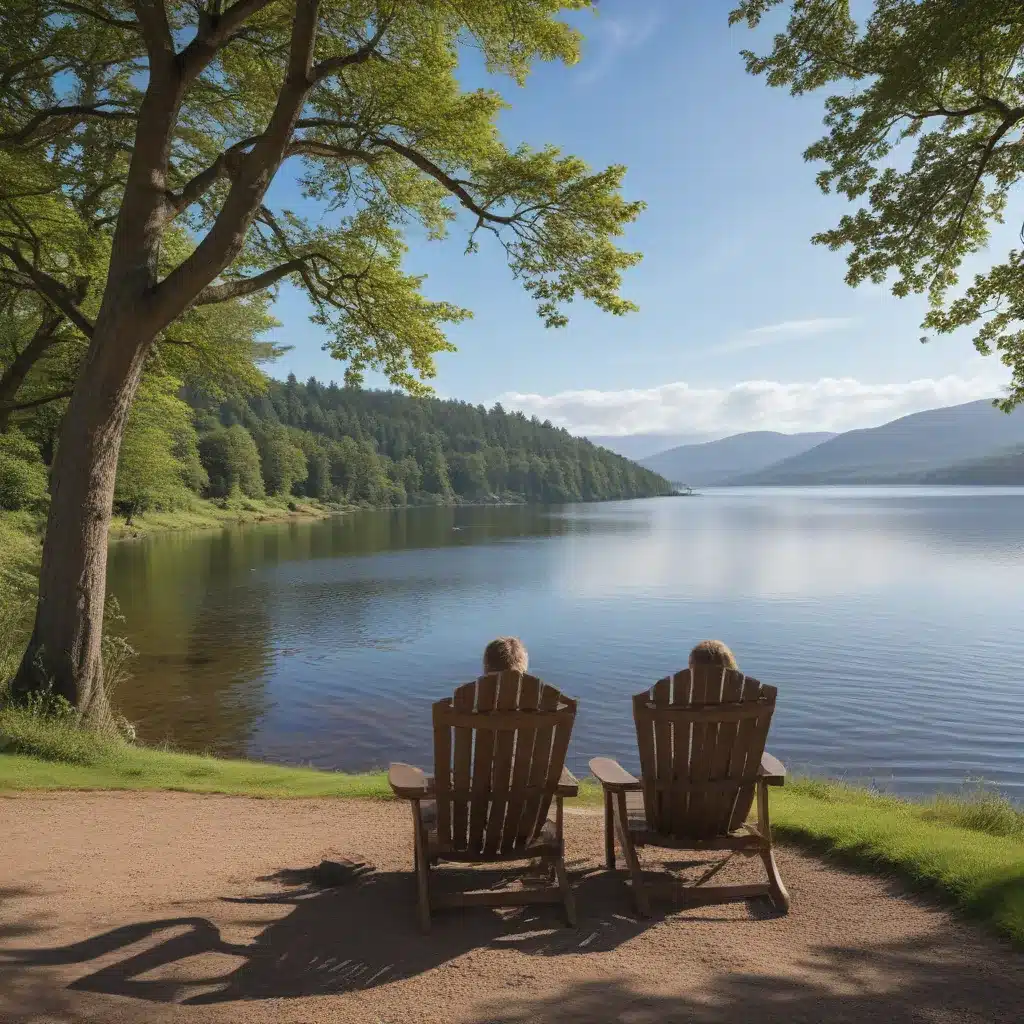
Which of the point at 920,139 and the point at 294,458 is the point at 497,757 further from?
the point at 294,458

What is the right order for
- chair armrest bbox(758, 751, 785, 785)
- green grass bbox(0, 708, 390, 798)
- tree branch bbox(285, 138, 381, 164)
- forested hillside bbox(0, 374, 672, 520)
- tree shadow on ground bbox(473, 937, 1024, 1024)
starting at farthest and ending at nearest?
forested hillside bbox(0, 374, 672, 520) < tree branch bbox(285, 138, 381, 164) < green grass bbox(0, 708, 390, 798) < chair armrest bbox(758, 751, 785, 785) < tree shadow on ground bbox(473, 937, 1024, 1024)

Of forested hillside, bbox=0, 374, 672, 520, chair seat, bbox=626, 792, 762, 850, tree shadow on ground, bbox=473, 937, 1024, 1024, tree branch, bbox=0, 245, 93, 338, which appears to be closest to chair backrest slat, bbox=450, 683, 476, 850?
chair seat, bbox=626, 792, 762, 850

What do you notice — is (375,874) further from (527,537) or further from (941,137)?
(527,537)

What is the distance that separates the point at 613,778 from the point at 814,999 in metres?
1.74

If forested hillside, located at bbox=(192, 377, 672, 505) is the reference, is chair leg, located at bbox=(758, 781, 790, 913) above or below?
below

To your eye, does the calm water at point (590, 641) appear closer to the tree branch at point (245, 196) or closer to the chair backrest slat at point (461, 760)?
the tree branch at point (245, 196)

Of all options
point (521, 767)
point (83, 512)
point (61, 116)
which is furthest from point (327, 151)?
point (521, 767)

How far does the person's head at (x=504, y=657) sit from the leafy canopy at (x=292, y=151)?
5538 millimetres

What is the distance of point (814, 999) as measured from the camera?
348 cm

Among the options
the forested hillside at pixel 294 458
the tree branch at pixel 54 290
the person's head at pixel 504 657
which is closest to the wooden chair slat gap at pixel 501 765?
the person's head at pixel 504 657

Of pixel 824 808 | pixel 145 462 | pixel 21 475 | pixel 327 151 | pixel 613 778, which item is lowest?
pixel 824 808

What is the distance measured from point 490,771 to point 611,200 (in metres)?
7.40

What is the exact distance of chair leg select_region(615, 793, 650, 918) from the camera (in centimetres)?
456

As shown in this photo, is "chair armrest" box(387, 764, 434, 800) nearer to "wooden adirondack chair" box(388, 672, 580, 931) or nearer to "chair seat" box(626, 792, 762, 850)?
"wooden adirondack chair" box(388, 672, 580, 931)
